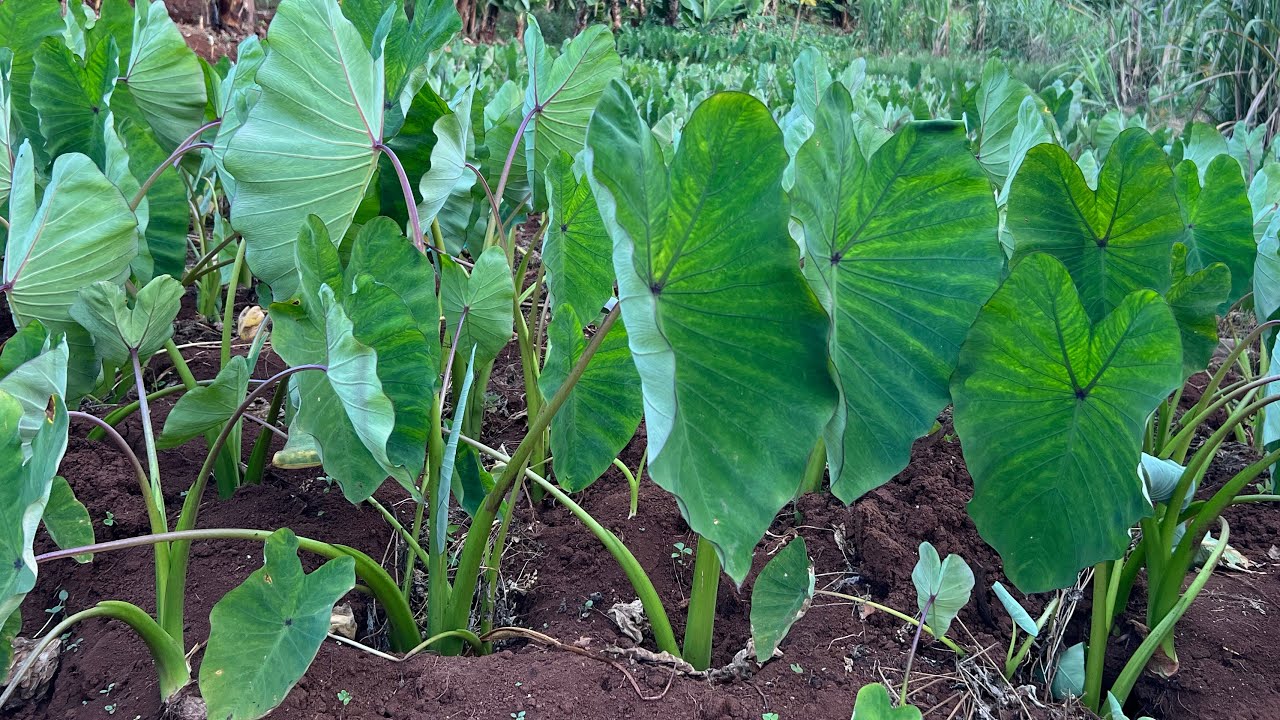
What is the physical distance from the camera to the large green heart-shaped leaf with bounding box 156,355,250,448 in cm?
92

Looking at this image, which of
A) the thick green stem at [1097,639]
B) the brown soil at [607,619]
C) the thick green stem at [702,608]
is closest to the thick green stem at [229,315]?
the brown soil at [607,619]

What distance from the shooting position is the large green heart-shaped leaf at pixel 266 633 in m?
0.78

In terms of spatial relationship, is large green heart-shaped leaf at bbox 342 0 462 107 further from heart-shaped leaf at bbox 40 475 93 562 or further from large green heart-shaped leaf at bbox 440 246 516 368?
heart-shaped leaf at bbox 40 475 93 562

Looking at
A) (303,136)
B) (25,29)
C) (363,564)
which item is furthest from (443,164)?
(25,29)

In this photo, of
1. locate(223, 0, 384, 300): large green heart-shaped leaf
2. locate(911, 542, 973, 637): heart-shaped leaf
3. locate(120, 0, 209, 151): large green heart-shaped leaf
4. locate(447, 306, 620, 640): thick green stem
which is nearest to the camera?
locate(447, 306, 620, 640): thick green stem

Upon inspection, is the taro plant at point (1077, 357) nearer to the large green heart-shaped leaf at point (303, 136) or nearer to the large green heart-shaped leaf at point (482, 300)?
the large green heart-shaped leaf at point (482, 300)

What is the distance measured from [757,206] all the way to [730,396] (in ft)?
0.48

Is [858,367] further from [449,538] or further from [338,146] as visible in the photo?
[449,538]

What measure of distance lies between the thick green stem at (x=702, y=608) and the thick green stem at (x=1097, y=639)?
435mm

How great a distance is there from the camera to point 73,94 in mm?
1447

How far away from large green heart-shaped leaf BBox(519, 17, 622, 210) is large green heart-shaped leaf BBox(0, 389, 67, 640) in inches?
31.1

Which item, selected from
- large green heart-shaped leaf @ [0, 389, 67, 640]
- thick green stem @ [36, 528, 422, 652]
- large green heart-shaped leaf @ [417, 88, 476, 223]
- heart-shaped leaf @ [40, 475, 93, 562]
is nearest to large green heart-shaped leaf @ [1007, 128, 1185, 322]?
large green heart-shaped leaf @ [417, 88, 476, 223]

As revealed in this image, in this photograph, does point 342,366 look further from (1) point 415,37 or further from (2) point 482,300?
(1) point 415,37

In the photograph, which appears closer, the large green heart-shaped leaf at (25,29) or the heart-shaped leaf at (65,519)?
the heart-shaped leaf at (65,519)
